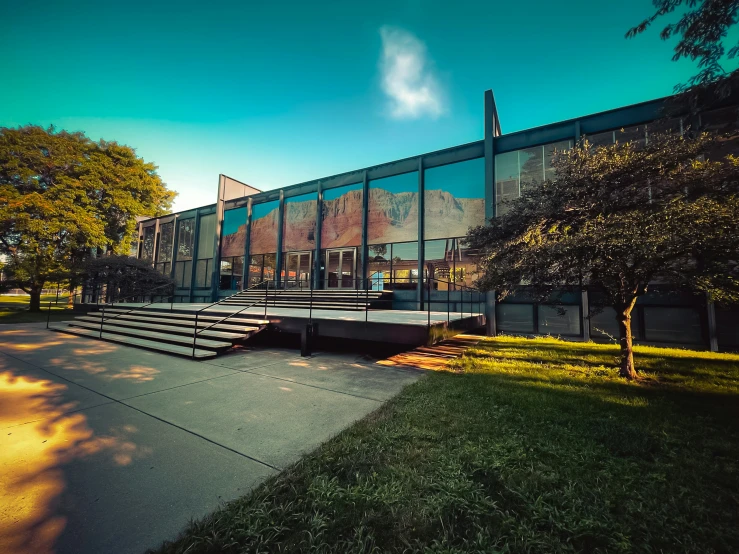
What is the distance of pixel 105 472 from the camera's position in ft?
8.75

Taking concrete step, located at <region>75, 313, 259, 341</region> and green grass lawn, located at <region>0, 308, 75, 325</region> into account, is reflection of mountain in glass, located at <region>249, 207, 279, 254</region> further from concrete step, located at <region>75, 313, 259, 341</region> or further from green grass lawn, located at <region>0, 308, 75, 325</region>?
green grass lawn, located at <region>0, 308, 75, 325</region>

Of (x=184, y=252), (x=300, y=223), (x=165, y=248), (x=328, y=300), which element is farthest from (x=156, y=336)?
(x=165, y=248)

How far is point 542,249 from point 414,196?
11.1m

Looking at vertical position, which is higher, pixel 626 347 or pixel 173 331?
pixel 626 347

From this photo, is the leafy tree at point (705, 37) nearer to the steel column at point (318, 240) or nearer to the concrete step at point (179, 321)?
the concrete step at point (179, 321)

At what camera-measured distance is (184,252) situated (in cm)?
2603

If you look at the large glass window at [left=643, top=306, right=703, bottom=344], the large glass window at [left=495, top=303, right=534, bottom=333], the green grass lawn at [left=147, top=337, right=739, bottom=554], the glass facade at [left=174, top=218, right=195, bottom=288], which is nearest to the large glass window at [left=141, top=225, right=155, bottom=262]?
the glass facade at [left=174, top=218, right=195, bottom=288]

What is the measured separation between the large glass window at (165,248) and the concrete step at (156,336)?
1676 cm

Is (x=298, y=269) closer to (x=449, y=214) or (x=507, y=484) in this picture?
(x=449, y=214)

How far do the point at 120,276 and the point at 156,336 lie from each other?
52.8ft

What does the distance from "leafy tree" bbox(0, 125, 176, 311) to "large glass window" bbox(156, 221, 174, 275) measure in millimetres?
3149

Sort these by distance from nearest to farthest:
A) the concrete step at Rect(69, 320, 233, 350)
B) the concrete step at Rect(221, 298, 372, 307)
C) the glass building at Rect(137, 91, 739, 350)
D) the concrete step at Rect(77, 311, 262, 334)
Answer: the concrete step at Rect(69, 320, 233, 350) < the concrete step at Rect(77, 311, 262, 334) < the glass building at Rect(137, 91, 739, 350) < the concrete step at Rect(221, 298, 372, 307)

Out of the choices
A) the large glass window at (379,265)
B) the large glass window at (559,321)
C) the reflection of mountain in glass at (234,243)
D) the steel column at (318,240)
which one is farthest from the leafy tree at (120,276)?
the large glass window at (559,321)

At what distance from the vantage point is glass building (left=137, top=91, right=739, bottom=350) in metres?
11.2
